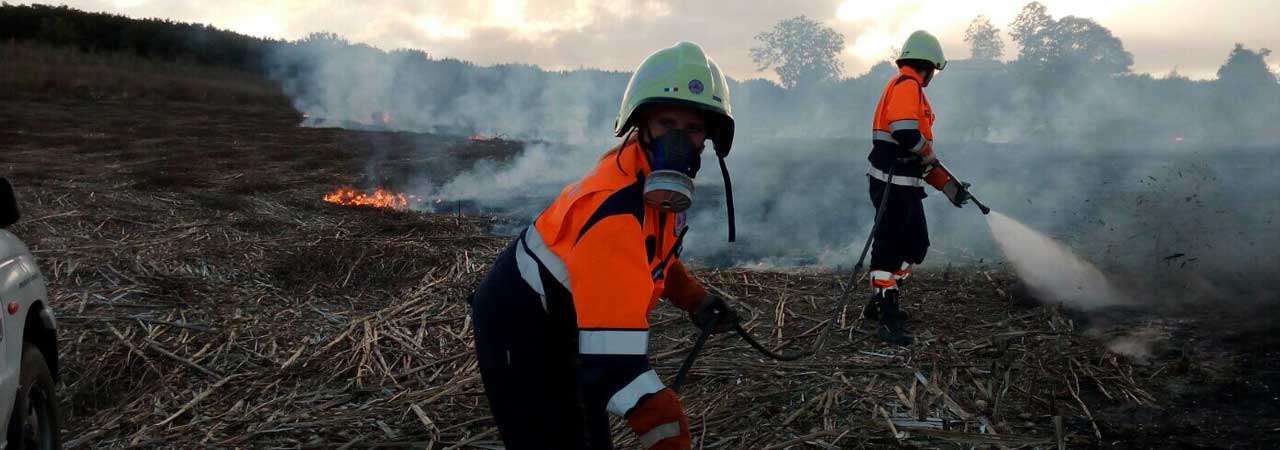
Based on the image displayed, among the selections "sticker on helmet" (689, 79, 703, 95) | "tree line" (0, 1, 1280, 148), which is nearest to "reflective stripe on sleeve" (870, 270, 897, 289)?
"sticker on helmet" (689, 79, 703, 95)

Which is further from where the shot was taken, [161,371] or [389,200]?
[389,200]

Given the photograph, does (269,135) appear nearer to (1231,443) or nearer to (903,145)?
(903,145)

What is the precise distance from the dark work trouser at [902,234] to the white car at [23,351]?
188 inches

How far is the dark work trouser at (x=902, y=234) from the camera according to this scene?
5.64m

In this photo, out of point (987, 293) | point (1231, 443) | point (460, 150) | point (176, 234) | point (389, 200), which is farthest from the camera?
point (460, 150)

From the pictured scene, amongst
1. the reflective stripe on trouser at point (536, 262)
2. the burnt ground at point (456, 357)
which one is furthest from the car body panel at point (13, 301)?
the reflective stripe on trouser at point (536, 262)

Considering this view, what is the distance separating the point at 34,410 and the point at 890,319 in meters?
4.83

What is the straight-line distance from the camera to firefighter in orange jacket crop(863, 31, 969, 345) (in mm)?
5508

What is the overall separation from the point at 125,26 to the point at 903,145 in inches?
1853

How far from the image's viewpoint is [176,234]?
852 centimetres

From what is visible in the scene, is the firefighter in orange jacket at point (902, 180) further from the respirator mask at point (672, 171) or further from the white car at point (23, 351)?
the white car at point (23, 351)

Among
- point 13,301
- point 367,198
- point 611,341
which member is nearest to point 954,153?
point 367,198

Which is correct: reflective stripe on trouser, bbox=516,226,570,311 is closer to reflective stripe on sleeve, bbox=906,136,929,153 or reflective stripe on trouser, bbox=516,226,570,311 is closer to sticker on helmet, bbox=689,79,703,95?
sticker on helmet, bbox=689,79,703,95

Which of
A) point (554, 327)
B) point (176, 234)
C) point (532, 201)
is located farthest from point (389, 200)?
point (554, 327)
